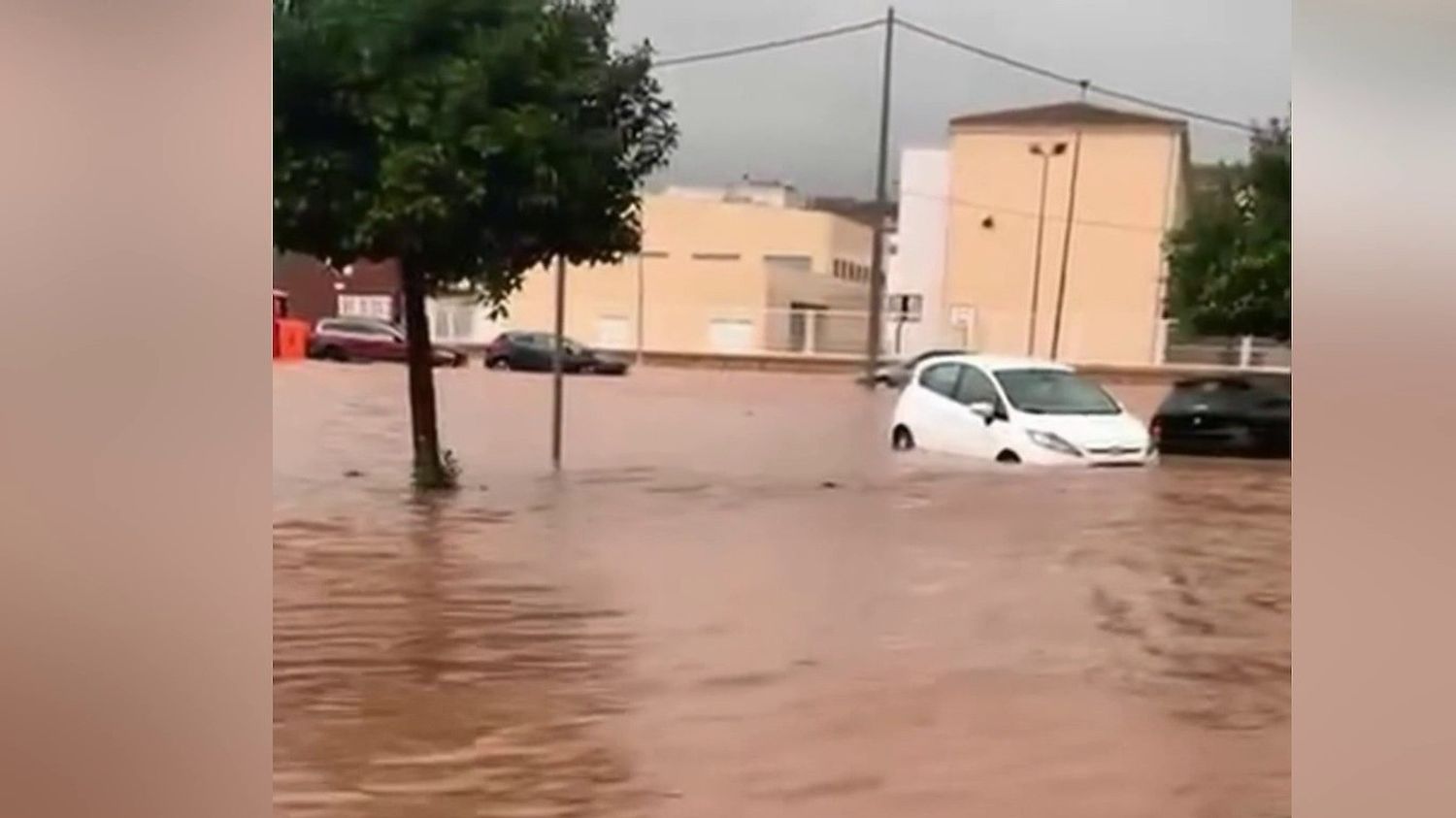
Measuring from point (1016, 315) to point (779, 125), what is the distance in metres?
0.43

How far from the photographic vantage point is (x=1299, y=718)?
2.04m

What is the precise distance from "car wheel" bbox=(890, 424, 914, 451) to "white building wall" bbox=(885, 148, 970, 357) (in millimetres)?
108

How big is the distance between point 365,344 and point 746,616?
2.18 feet

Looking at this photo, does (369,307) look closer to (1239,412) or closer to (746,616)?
→ (746,616)

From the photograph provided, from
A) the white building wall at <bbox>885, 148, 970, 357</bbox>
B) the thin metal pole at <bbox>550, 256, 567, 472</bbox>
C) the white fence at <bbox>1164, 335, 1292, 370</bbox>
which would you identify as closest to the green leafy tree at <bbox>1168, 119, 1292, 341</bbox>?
the white fence at <bbox>1164, 335, 1292, 370</bbox>

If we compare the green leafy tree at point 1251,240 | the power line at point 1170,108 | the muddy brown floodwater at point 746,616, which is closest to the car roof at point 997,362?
the muddy brown floodwater at point 746,616

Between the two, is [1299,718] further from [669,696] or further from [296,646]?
[296,646]

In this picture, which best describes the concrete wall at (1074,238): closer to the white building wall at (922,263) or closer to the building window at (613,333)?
the white building wall at (922,263)

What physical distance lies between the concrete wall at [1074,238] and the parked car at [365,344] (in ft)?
Answer: 2.39

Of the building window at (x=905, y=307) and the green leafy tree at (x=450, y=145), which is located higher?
the green leafy tree at (x=450, y=145)

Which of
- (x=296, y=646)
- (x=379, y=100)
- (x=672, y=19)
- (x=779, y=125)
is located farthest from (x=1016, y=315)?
(x=296, y=646)

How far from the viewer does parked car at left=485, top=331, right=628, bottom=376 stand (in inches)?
83.1

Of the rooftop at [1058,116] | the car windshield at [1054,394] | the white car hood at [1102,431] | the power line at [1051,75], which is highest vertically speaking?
the power line at [1051,75]

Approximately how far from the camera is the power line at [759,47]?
2.07 m
